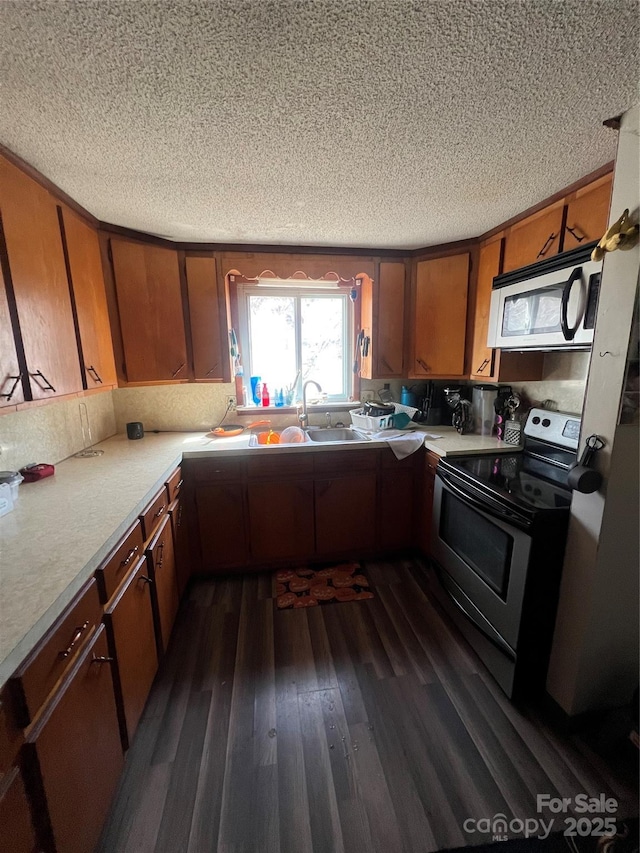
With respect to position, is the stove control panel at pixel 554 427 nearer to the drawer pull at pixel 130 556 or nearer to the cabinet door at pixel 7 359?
the drawer pull at pixel 130 556

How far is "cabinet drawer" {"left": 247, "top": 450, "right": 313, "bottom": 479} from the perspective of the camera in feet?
6.91

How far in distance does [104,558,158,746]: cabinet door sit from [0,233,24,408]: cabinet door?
775 mm

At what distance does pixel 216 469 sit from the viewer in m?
2.07

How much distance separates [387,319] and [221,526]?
6.24 feet

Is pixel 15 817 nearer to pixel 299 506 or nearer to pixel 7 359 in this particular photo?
pixel 7 359

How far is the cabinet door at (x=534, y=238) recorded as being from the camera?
5.30ft

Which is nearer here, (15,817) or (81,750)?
(15,817)

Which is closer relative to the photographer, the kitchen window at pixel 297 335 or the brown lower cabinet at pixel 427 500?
the brown lower cabinet at pixel 427 500

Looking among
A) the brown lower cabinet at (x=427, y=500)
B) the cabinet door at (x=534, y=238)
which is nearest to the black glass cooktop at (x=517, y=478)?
the brown lower cabinet at (x=427, y=500)

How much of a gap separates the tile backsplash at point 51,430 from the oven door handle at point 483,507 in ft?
6.38

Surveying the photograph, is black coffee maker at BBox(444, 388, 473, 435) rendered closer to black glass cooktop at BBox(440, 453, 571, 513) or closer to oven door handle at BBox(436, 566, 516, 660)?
black glass cooktop at BBox(440, 453, 571, 513)

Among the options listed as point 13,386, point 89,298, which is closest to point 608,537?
point 13,386

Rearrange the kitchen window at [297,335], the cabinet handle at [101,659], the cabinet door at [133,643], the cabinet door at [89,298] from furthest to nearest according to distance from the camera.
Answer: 1. the kitchen window at [297,335]
2. the cabinet door at [89,298]
3. the cabinet door at [133,643]
4. the cabinet handle at [101,659]

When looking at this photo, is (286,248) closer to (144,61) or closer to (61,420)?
(144,61)
